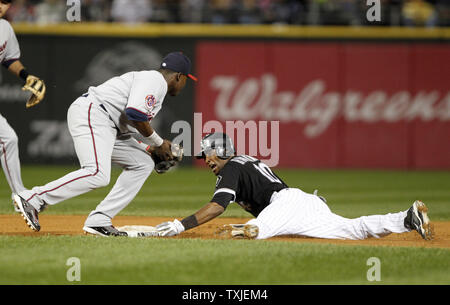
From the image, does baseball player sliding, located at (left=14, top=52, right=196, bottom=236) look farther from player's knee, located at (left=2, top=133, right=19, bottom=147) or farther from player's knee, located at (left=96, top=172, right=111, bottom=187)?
player's knee, located at (left=2, top=133, right=19, bottom=147)

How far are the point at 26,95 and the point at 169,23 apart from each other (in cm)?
376

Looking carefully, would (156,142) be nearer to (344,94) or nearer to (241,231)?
(241,231)

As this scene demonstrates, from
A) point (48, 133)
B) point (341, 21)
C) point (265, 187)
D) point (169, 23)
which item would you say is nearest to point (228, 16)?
point (169, 23)

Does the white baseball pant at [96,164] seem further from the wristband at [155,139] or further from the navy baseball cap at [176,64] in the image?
the navy baseball cap at [176,64]

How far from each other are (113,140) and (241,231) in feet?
4.46

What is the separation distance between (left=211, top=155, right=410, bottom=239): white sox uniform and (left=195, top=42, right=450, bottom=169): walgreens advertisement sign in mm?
11371

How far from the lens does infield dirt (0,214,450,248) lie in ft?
21.9

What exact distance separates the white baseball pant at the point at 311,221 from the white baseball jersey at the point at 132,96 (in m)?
1.33

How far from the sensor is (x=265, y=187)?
6691 mm

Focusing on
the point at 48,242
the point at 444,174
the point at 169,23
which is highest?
the point at 169,23

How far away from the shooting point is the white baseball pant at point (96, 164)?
20.6 feet

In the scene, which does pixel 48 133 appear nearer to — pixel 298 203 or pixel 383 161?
pixel 383 161

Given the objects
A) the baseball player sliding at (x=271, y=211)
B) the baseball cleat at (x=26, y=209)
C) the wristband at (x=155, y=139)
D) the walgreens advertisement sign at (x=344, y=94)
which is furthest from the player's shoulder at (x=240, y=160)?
the walgreens advertisement sign at (x=344, y=94)
